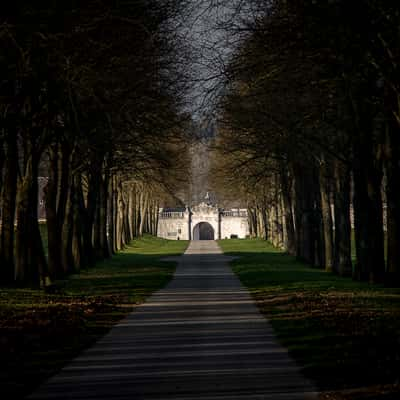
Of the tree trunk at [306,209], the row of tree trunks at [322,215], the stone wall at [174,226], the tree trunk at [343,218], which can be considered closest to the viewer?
the tree trunk at [343,218]

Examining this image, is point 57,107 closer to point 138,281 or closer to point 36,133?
point 36,133

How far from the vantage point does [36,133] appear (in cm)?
2970

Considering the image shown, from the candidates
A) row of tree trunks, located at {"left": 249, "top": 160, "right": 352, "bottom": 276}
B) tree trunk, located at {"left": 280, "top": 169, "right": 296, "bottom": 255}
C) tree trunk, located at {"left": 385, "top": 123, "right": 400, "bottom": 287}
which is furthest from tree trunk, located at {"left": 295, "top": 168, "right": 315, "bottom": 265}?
tree trunk, located at {"left": 385, "top": 123, "right": 400, "bottom": 287}

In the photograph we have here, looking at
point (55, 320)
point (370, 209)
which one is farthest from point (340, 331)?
point (370, 209)

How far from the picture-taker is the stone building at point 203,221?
156125mm

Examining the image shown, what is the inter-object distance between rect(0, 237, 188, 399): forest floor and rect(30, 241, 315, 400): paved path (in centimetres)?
33

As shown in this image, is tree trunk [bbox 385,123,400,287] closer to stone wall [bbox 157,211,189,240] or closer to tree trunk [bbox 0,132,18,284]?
tree trunk [bbox 0,132,18,284]

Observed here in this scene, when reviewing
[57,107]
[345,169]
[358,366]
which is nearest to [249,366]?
[358,366]

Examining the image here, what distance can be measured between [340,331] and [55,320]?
222 inches

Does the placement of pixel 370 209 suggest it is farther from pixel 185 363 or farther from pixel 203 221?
pixel 203 221

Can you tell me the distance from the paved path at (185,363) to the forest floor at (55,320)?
327mm

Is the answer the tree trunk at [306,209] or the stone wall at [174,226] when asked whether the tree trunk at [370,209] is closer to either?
the tree trunk at [306,209]

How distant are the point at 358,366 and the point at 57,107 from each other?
50.3 ft

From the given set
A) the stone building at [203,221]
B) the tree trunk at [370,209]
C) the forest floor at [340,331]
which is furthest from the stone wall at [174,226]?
the tree trunk at [370,209]
